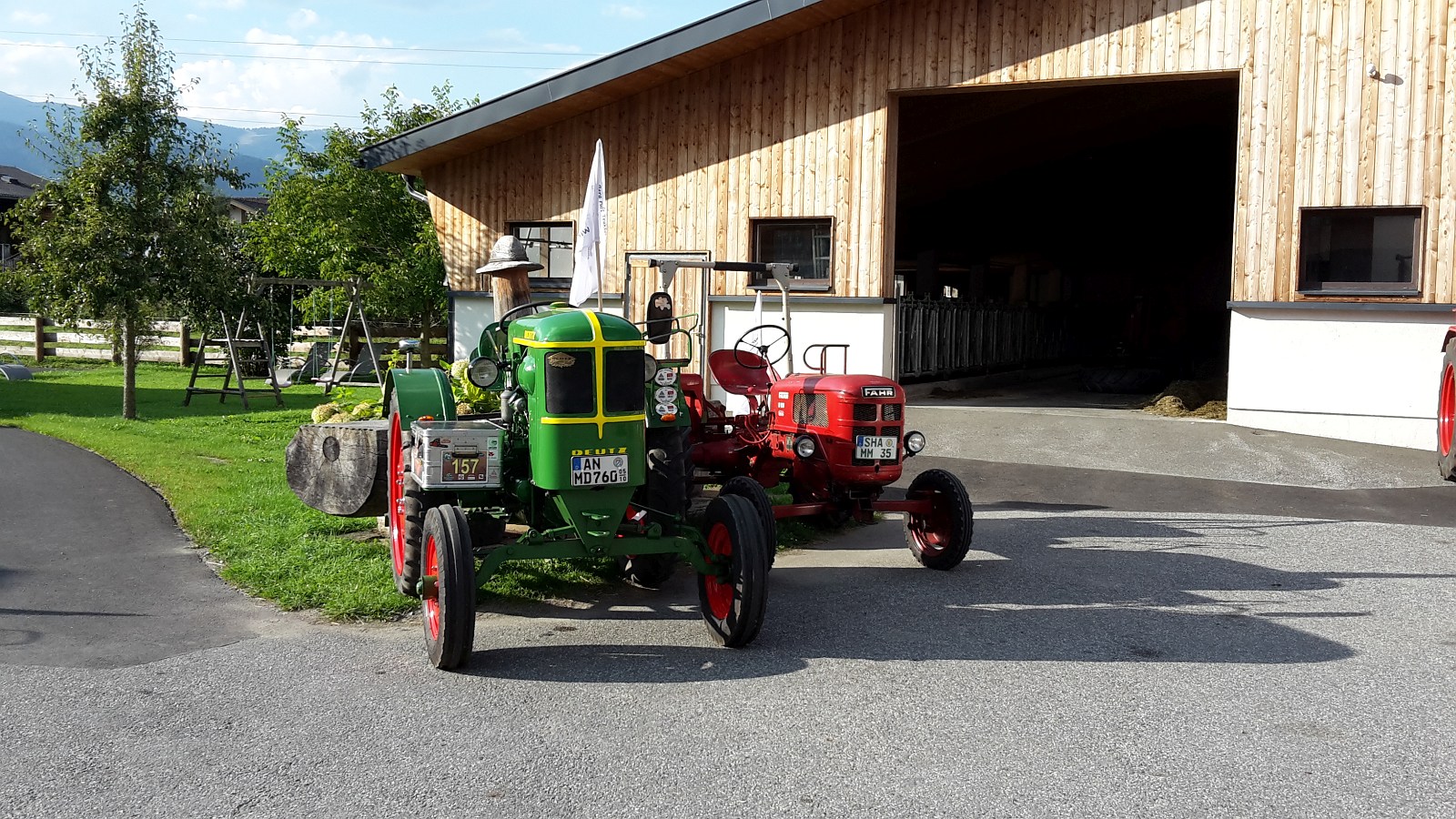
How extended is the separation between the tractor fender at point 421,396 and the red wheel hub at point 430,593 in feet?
3.68

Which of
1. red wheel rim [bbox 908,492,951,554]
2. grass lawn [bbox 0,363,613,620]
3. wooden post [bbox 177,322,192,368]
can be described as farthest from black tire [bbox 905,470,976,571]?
wooden post [bbox 177,322,192,368]

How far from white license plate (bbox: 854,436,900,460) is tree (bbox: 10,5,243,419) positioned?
34.7 feet

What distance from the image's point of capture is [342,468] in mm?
7398

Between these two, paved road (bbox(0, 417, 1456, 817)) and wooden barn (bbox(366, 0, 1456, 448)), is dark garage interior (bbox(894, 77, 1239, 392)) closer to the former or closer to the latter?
wooden barn (bbox(366, 0, 1456, 448))

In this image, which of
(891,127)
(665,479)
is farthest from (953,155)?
(665,479)

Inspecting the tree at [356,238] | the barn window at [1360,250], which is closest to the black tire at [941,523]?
the barn window at [1360,250]

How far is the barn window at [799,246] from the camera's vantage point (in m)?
15.3

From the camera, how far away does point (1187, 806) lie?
380cm

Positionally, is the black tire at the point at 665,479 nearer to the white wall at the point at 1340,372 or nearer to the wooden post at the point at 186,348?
the white wall at the point at 1340,372

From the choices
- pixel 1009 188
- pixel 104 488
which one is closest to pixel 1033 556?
pixel 104 488

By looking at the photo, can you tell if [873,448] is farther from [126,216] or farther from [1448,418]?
[126,216]

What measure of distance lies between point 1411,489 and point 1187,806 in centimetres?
815

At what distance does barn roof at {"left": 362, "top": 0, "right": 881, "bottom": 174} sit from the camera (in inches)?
573

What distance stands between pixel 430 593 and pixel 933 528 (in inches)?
129
